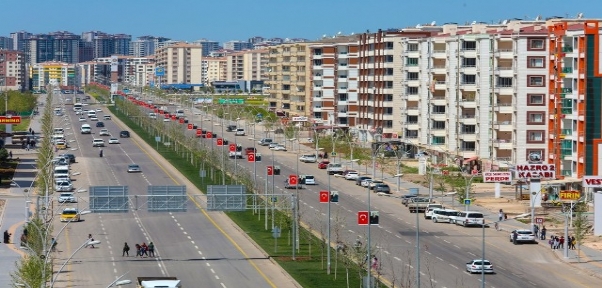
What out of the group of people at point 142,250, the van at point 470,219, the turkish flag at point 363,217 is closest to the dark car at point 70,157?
the van at point 470,219

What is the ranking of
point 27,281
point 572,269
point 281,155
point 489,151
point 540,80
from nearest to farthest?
1. point 27,281
2. point 572,269
3. point 540,80
4. point 489,151
5. point 281,155

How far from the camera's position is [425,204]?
111375mm

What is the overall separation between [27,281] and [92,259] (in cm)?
2234

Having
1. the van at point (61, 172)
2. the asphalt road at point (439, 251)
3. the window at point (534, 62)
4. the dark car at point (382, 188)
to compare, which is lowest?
the asphalt road at point (439, 251)

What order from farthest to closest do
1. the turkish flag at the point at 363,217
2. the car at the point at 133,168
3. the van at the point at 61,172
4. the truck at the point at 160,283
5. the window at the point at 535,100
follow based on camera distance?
the car at the point at 133,168 → the window at the point at 535,100 → the van at the point at 61,172 → the turkish flag at the point at 363,217 → the truck at the point at 160,283

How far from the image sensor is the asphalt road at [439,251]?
74875 millimetres

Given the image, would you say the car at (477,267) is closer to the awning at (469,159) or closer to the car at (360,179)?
the car at (360,179)

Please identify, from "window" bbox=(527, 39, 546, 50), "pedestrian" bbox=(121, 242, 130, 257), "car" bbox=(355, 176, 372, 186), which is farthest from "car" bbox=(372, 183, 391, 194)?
"pedestrian" bbox=(121, 242, 130, 257)

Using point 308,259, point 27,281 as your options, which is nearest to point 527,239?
point 308,259

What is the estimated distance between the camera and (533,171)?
10838 centimetres

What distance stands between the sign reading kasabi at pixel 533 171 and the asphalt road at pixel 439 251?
8.59 metres

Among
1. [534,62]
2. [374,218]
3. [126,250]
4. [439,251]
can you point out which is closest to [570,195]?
[439,251]

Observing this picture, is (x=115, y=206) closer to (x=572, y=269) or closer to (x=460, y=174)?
(x=572, y=269)

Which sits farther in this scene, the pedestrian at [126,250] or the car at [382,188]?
the car at [382,188]
